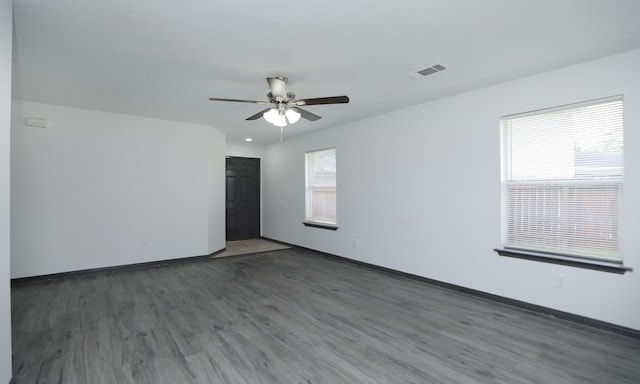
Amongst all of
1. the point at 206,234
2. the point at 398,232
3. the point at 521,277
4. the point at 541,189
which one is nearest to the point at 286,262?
the point at 206,234

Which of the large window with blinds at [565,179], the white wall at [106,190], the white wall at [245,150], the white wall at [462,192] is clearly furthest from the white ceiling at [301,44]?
the white wall at [245,150]

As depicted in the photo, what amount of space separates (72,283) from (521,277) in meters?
5.58

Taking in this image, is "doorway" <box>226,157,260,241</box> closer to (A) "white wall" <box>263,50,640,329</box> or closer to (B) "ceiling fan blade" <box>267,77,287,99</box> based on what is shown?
(A) "white wall" <box>263,50,640,329</box>

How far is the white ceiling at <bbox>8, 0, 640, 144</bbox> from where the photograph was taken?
2.07 meters

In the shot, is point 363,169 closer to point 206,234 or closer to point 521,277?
point 521,277

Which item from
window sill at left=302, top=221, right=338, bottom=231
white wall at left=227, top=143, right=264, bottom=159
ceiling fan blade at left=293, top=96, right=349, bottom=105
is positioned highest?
white wall at left=227, top=143, right=264, bottom=159

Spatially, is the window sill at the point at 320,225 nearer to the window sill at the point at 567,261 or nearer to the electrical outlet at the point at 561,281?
the window sill at the point at 567,261

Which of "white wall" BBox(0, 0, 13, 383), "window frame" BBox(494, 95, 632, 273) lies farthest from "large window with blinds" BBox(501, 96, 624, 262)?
"white wall" BBox(0, 0, 13, 383)

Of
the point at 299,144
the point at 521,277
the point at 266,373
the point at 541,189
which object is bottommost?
the point at 266,373

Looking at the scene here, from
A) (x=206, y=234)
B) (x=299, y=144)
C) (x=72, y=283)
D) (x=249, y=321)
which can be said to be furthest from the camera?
(x=299, y=144)

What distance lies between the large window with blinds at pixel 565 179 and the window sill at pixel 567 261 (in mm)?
69

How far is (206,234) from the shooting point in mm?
5648

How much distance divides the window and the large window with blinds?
3025 millimetres

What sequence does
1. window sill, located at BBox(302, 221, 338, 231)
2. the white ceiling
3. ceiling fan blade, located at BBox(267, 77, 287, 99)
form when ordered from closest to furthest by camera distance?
the white ceiling
ceiling fan blade, located at BBox(267, 77, 287, 99)
window sill, located at BBox(302, 221, 338, 231)
